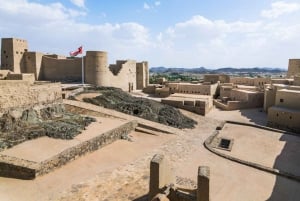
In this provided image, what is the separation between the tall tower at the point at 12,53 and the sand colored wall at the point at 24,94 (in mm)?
11147

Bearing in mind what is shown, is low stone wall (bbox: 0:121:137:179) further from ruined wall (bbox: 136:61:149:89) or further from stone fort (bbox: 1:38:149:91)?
ruined wall (bbox: 136:61:149:89)

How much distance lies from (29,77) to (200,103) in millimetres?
14199

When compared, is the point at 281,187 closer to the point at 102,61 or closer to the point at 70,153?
the point at 70,153

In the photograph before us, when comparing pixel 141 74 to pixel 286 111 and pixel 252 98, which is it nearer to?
pixel 252 98

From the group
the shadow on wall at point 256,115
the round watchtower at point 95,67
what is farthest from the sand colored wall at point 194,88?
the round watchtower at point 95,67

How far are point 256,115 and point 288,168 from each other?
11825 millimetres

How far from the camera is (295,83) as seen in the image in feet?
81.8

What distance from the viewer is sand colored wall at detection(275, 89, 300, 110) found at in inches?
776

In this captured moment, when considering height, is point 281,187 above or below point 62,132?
below

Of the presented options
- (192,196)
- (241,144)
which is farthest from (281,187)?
(241,144)

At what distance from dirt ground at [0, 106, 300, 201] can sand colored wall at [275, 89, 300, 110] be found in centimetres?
1079

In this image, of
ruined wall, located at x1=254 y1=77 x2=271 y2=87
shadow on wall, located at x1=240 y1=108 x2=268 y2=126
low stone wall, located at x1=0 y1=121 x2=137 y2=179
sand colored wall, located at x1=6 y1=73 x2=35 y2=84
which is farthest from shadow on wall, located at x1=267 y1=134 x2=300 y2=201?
ruined wall, located at x1=254 y1=77 x2=271 y2=87

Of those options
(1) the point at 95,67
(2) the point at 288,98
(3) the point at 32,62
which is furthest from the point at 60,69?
(2) the point at 288,98

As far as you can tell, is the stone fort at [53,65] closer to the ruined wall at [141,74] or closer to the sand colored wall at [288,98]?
the ruined wall at [141,74]
